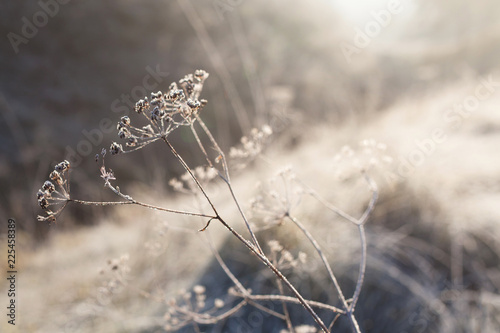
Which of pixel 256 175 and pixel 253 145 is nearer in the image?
pixel 253 145

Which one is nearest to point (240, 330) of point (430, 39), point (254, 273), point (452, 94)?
point (254, 273)

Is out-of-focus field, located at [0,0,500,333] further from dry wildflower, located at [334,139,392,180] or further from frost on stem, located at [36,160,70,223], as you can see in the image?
frost on stem, located at [36,160,70,223]

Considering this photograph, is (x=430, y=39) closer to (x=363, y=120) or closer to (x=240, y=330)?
(x=363, y=120)

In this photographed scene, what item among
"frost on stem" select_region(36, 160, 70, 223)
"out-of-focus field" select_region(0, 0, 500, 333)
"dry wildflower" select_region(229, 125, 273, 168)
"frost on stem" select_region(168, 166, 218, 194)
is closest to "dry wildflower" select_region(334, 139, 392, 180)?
"out-of-focus field" select_region(0, 0, 500, 333)

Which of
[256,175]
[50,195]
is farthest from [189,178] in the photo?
[256,175]

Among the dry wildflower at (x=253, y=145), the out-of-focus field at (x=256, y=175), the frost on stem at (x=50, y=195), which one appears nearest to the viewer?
the frost on stem at (x=50, y=195)

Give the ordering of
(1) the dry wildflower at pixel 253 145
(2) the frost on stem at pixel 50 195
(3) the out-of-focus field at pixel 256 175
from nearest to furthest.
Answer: (2) the frost on stem at pixel 50 195, (1) the dry wildflower at pixel 253 145, (3) the out-of-focus field at pixel 256 175

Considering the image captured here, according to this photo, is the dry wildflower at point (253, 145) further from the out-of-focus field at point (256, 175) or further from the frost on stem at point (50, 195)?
the frost on stem at point (50, 195)

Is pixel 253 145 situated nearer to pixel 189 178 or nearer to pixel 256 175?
pixel 189 178

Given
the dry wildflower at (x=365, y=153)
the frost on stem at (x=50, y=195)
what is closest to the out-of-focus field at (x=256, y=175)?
the dry wildflower at (x=365, y=153)
